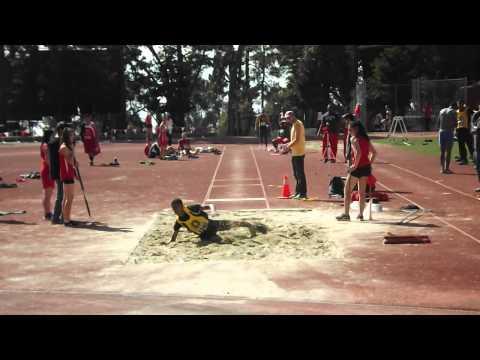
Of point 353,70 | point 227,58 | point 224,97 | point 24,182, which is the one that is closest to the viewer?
point 24,182

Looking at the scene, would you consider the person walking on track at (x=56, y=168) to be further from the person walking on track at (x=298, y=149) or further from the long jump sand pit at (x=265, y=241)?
the person walking on track at (x=298, y=149)

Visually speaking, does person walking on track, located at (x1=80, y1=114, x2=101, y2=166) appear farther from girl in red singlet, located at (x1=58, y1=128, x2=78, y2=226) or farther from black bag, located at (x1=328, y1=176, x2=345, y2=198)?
girl in red singlet, located at (x1=58, y1=128, x2=78, y2=226)

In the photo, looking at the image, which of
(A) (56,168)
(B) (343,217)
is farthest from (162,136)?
(B) (343,217)

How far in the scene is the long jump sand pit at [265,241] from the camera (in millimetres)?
9016

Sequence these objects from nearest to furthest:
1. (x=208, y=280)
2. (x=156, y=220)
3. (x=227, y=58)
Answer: (x=208, y=280)
(x=156, y=220)
(x=227, y=58)

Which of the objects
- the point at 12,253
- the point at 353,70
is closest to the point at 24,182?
the point at 12,253

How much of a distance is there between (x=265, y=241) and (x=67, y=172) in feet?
14.6

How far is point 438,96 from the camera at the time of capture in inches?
1518

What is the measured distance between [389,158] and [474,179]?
8.77 metres

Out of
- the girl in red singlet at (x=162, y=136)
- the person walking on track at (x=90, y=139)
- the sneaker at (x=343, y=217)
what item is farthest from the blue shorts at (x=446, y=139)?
the person walking on track at (x=90, y=139)

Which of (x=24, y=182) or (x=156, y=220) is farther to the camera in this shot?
(x=24, y=182)
